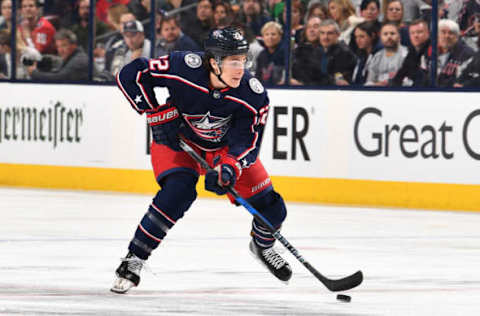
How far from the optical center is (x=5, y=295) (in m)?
6.76

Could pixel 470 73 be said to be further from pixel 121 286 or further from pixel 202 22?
pixel 121 286

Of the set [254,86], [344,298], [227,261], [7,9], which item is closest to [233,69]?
[254,86]

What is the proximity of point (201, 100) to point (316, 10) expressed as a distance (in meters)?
6.86

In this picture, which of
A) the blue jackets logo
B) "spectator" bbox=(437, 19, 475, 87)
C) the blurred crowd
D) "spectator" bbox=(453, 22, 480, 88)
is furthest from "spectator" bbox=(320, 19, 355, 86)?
the blue jackets logo

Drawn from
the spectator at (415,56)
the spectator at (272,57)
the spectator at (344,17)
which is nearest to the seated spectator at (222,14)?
the spectator at (272,57)

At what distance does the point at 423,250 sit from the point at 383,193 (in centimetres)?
379

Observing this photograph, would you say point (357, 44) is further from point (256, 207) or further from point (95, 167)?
point (256, 207)

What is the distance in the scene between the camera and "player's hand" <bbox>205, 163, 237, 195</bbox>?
7.12 meters

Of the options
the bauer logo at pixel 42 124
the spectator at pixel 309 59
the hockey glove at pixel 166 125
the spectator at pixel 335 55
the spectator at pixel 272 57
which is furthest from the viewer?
the bauer logo at pixel 42 124

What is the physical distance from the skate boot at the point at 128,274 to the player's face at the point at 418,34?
6.70 m

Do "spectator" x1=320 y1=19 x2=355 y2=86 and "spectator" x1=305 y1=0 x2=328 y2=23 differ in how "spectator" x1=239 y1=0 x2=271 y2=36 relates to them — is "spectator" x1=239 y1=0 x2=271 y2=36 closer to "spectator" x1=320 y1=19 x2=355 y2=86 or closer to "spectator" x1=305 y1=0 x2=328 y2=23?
"spectator" x1=305 y1=0 x2=328 y2=23

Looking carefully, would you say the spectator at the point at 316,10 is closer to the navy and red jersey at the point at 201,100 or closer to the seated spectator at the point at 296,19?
the seated spectator at the point at 296,19

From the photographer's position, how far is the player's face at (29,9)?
51.4 feet

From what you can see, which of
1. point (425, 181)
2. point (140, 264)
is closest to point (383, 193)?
point (425, 181)
